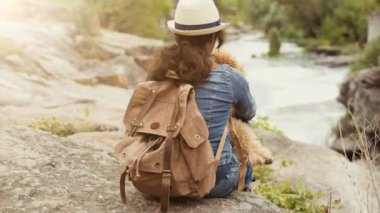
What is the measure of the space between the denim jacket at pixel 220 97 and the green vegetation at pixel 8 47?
10.9 m

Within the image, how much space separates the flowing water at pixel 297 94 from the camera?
789 inches

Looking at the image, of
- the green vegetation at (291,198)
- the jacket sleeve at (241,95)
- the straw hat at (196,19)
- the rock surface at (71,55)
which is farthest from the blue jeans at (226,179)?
the rock surface at (71,55)

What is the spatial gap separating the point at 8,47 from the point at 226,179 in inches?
456

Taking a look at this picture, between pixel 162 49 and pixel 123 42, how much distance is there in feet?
58.4

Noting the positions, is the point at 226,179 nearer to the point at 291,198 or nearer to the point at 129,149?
the point at 129,149

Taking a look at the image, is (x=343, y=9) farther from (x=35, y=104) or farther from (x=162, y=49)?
(x=162, y=49)

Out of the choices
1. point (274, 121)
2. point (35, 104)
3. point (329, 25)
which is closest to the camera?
point (35, 104)

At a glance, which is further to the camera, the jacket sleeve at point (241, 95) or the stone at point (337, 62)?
the stone at point (337, 62)

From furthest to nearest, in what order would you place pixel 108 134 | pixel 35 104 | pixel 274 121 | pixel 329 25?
pixel 329 25 → pixel 274 121 → pixel 35 104 → pixel 108 134

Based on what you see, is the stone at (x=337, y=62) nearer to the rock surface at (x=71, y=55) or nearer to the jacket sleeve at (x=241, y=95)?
the rock surface at (x=71, y=55)

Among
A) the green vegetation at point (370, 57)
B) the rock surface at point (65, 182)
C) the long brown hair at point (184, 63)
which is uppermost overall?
the long brown hair at point (184, 63)

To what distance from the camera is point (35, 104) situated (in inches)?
395

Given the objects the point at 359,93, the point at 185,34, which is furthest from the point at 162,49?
the point at 359,93

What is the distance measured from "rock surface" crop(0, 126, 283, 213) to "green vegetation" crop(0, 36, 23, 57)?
908 cm
